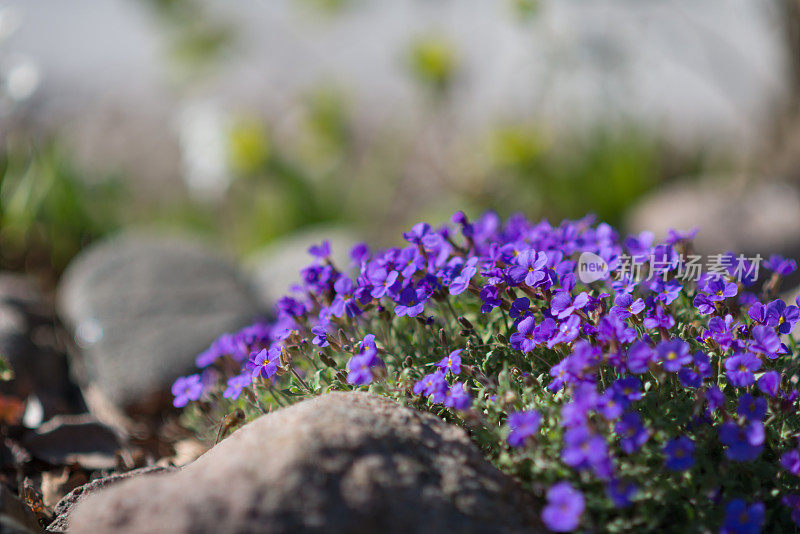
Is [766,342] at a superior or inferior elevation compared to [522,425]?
superior

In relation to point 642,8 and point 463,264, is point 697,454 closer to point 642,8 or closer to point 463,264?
point 463,264

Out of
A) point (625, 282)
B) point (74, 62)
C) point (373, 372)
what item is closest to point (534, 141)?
point (625, 282)

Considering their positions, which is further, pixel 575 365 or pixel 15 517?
pixel 15 517

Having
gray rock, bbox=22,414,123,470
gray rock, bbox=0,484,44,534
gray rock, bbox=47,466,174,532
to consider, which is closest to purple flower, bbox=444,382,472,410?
gray rock, bbox=47,466,174,532

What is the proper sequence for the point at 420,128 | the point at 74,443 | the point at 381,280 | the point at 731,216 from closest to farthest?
the point at 381,280, the point at 74,443, the point at 731,216, the point at 420,128

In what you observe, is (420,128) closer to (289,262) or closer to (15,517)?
(289,262)

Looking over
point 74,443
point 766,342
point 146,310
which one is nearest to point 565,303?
point 766,342

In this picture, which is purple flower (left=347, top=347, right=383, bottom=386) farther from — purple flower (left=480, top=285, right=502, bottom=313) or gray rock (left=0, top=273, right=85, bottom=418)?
gray rock (left=0, top=273, right=85, bottom=418)
